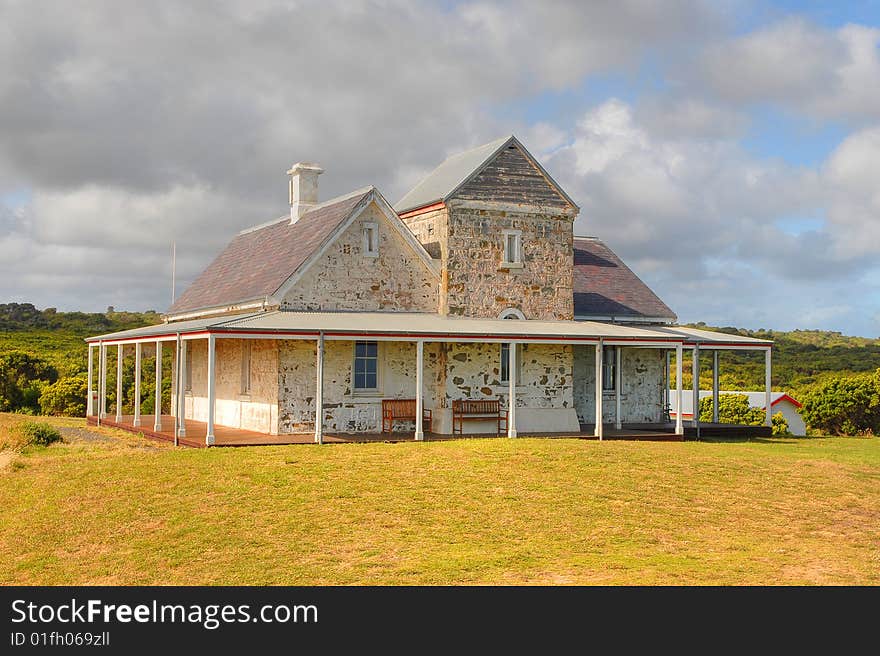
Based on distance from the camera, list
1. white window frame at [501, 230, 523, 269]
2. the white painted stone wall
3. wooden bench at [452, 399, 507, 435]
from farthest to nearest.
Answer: white window frame at [501, 230, 523, 269]
wooden bench at [452, 399, 507, 435]
the white painted stone wall

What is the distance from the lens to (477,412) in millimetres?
24000

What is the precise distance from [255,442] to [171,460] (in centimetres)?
270

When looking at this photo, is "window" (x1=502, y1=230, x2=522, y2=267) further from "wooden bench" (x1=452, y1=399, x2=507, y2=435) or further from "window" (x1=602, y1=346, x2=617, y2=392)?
"window" (x1=602, y1=346, x2=617, y2=392)

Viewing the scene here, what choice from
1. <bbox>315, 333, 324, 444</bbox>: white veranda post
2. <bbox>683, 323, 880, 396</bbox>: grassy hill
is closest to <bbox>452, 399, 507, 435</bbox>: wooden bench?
<bbox>315, 333, 324, 444</bbox>: white veranda post

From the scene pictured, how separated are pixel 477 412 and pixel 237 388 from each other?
5.89m

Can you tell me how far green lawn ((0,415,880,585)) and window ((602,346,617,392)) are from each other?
8087 millimetres

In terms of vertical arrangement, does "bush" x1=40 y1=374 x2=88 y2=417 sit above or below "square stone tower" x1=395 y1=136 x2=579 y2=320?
below

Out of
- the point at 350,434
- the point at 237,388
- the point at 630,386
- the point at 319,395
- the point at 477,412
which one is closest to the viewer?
the point at 319,395

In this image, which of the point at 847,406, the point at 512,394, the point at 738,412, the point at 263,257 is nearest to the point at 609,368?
the point at 512,394

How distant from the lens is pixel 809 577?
11.3m

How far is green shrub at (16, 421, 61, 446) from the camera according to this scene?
21375 millimetres

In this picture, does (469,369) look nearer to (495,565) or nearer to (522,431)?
(522,431)

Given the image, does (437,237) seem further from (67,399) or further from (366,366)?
(67,399)
